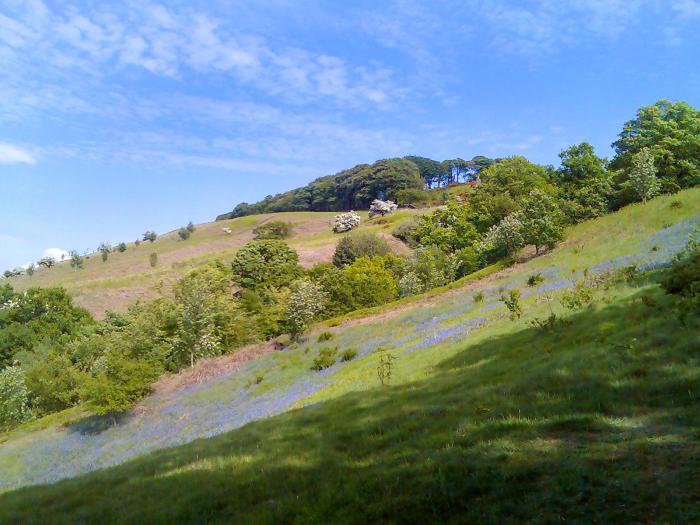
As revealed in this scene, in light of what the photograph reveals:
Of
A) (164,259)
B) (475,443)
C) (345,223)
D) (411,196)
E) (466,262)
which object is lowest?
(466,262)

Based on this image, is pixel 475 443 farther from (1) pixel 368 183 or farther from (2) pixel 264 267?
(1) pixel 368 183

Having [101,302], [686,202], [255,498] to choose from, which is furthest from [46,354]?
[686,202]

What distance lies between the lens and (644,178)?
43281 millimetres

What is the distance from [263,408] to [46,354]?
154 feet

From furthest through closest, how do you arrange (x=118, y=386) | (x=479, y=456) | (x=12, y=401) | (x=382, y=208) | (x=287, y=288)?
(x=382, y=208) → (x=287, y=288) → (x=12, y=401) → (x=118, y=386) → (x=479, y=456)

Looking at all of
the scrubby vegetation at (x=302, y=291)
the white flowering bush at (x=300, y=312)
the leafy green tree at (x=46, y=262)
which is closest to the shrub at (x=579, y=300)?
the scrubby vegetation at (x=302, y=291)

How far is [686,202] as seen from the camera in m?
35.0

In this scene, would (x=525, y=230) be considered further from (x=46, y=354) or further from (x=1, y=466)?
(x=46, y=354)

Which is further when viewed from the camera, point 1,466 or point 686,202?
point 686,202

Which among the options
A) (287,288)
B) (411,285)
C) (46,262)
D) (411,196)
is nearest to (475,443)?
(411,285)

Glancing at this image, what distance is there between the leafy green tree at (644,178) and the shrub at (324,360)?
3581cm

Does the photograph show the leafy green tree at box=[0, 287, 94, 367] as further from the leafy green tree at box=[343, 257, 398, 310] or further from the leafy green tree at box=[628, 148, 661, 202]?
the leafy green tree at box=[628, 148, 661, 202]

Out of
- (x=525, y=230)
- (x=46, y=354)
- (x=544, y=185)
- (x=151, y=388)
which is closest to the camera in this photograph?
(x=151, y=388)

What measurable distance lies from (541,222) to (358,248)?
142 ft
